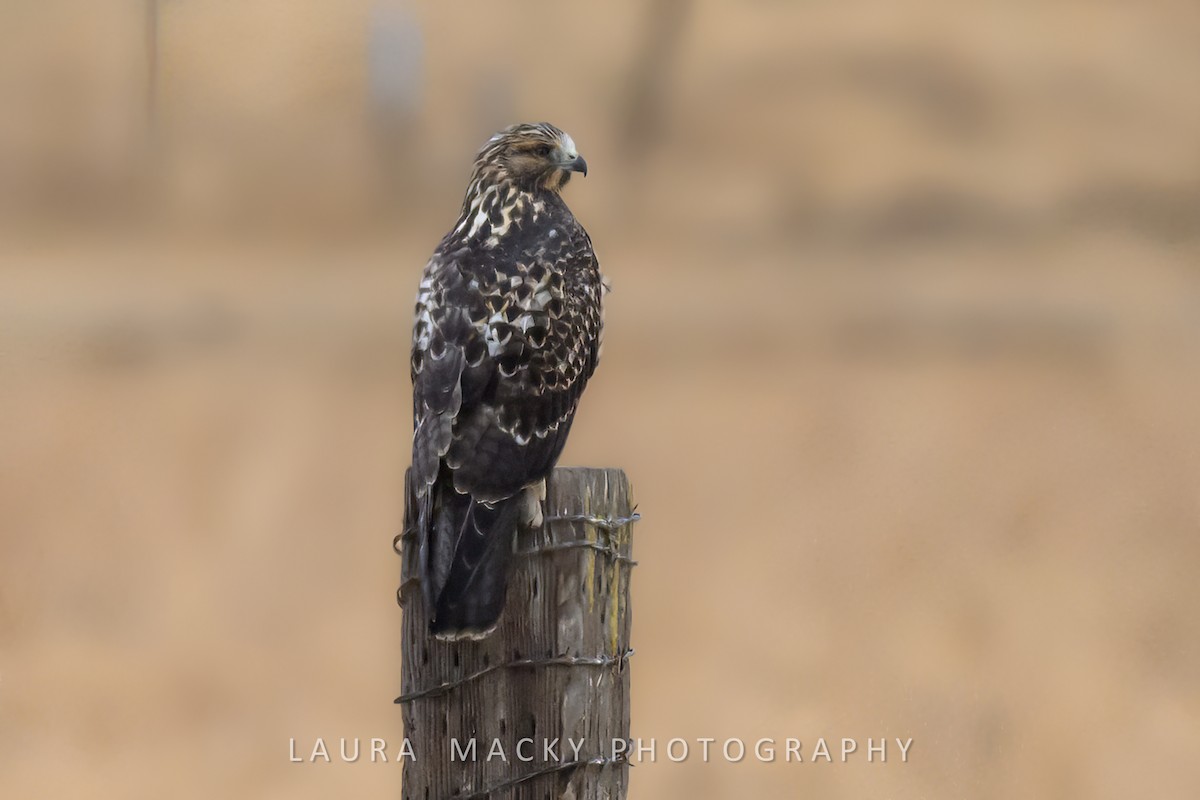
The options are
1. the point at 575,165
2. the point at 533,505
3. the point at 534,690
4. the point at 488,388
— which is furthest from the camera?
the point at 575,165

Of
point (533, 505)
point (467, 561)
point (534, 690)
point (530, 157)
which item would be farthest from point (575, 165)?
point (534, 690)

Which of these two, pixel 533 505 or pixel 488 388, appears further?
pixel 488 388

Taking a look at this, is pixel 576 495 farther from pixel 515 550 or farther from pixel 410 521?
pixel 410 521

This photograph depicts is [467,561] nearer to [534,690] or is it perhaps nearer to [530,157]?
[534,690]

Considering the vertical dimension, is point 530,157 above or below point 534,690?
above

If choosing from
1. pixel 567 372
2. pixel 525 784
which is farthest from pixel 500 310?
pixel 525 784

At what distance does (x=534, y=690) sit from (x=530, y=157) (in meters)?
1.38

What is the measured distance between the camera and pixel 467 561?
203 cm

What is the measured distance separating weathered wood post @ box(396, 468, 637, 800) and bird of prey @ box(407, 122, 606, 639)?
0.07 m

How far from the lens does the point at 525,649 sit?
2.03 metres

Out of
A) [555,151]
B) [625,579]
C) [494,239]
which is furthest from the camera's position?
[555,151]

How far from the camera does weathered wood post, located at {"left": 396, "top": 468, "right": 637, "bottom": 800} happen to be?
200 centimetres

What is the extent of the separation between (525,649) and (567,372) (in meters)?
0.67

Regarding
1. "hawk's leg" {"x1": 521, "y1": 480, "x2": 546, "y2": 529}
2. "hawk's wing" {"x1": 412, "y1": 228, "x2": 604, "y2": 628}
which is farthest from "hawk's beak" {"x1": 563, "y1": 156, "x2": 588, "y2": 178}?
"hawk's leg" {"x1": 521, "y1": 480, "x2": 546, "y2": 529}
